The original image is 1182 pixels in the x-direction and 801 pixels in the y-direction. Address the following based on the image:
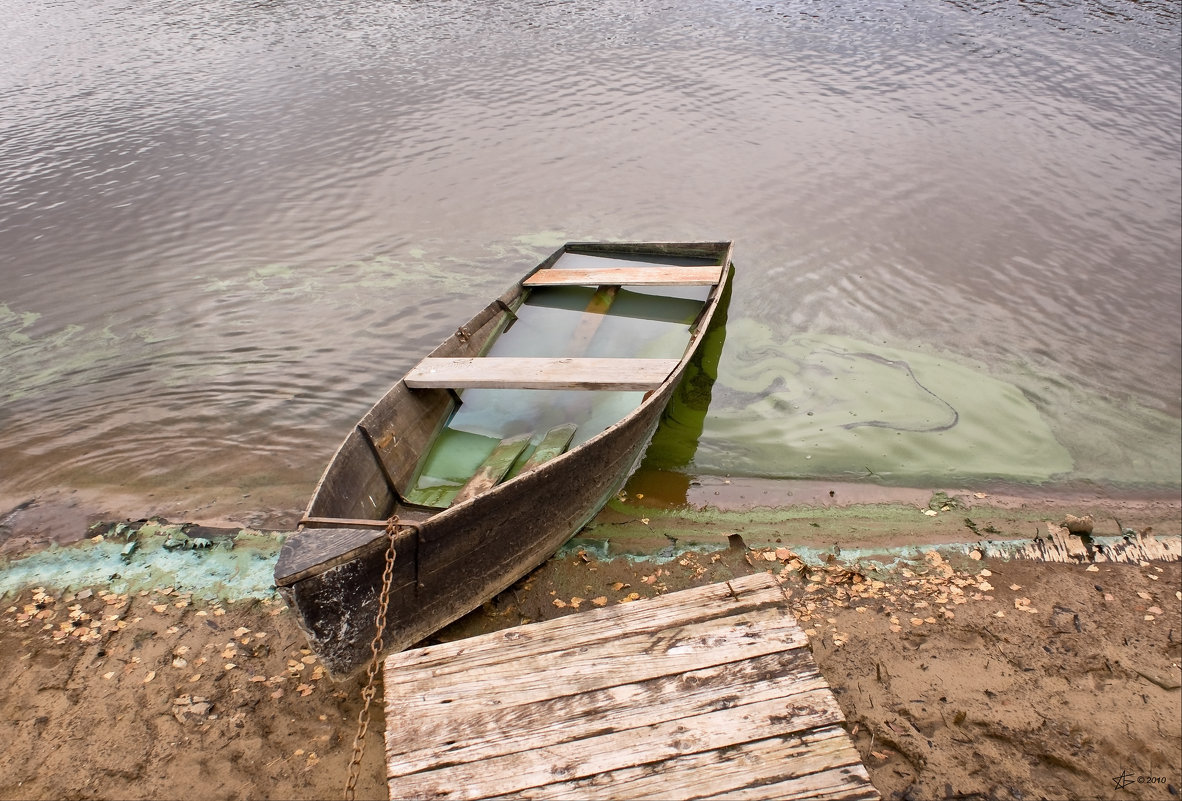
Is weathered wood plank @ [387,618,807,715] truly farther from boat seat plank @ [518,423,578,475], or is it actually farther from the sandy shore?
boat seat plank @ [518,423,578,475]

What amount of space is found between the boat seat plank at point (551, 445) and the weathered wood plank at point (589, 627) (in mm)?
2302

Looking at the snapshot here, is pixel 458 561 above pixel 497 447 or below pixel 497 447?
above

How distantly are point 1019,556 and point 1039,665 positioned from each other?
3.96ft

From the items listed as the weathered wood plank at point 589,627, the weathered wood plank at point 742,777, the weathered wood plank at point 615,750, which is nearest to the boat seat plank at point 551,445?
the weathered wood plank at point 589,627

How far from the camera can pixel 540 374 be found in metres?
6.25

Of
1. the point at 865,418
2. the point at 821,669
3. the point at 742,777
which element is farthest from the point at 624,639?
the point at 865,418

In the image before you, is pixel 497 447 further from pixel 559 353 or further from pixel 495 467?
pixel 559 353

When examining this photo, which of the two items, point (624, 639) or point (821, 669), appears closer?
point (624, 639)

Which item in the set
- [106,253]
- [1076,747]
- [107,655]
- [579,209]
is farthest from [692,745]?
[106,253]

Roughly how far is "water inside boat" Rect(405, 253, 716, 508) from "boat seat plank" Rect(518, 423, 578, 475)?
0.7 inches

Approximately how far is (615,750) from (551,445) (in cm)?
339

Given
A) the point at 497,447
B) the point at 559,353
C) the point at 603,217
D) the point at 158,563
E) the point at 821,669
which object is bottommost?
the point at 158,563

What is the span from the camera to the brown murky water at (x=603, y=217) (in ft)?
24.7

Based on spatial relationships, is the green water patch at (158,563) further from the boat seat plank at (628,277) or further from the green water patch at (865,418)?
the boat seat plank at (628,277)
